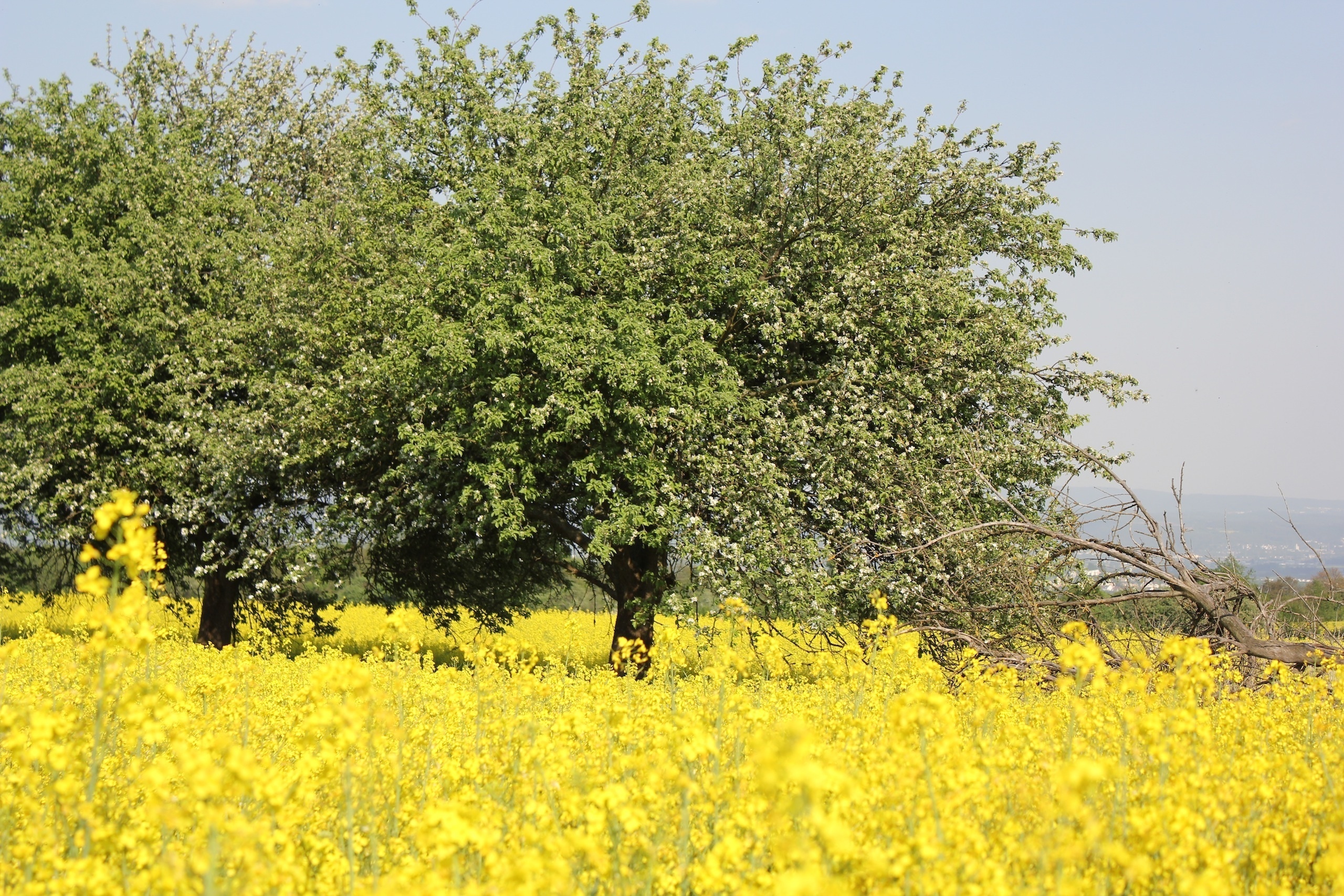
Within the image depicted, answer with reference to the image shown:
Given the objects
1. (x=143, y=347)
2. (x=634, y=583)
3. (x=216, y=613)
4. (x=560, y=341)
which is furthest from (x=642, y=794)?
(x=216, y=613)

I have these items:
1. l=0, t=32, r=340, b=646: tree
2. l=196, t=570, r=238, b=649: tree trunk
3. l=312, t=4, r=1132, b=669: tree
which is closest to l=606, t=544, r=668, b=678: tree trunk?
l=312, t=4, r=1132, b=669: tree

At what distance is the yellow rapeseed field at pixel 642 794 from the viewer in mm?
3932

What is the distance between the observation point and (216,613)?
20.4 m

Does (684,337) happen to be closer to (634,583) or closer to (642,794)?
(634,583)

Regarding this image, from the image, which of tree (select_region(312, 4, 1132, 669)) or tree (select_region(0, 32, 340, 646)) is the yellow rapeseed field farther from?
tree (select_region(0, 32, 340, 646))

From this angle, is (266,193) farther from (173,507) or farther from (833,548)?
(833,548)

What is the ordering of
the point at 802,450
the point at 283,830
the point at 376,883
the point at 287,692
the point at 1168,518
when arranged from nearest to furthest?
the point at 376,883 → the point at 283,830 → the point at 287,692 → the point at 1168,518 → the point at 802,450

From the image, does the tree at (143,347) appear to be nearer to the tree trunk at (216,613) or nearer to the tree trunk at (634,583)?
the tree trunk at (216,613)

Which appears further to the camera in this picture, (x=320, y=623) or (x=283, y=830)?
(x=320, y=623)

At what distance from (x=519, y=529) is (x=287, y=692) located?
4180mm

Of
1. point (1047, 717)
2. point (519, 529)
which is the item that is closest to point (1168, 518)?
point (1047, 717)

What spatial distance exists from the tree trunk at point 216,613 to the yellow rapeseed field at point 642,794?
43.5ft

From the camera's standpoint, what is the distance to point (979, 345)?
16.6 m

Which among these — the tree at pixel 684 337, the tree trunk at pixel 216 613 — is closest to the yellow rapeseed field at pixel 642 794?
the tree at pixel 684 337
